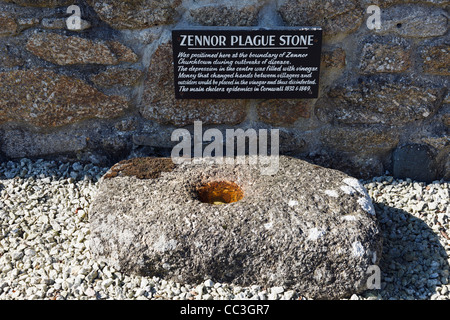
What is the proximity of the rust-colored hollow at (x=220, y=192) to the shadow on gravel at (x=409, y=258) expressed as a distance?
76 cm

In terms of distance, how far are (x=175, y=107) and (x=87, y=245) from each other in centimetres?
90

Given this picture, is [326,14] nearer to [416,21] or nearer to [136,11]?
[416,21]

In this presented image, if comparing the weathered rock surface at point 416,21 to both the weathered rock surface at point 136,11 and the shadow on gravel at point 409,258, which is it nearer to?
the shadow on gravel at point 409,258

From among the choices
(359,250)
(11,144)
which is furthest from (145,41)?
(359,250)

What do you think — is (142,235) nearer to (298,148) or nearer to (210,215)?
(210,215)

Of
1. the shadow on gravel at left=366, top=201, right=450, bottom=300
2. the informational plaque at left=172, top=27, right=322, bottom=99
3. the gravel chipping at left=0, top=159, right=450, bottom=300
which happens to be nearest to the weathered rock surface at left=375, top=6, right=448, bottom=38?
the informational plaque at left=172, top=27, right=322, bottom=99

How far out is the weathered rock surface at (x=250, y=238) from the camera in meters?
1.82

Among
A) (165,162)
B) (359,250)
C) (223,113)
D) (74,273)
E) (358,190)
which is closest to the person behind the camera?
(359,250)

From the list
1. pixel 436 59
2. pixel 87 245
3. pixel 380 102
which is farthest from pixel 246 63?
pixel 87 245

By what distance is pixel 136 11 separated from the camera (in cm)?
231

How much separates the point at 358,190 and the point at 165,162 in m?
0.99

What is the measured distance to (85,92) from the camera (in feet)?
8.09

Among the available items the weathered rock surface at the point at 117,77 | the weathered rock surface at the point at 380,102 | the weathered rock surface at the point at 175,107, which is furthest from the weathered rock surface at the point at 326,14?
the weathered rock surface at the point at 117,77

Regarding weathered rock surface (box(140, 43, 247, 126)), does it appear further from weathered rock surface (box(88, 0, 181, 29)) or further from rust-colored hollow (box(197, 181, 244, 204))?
rust-colored hollow (box(197, 181, 244, 204))
